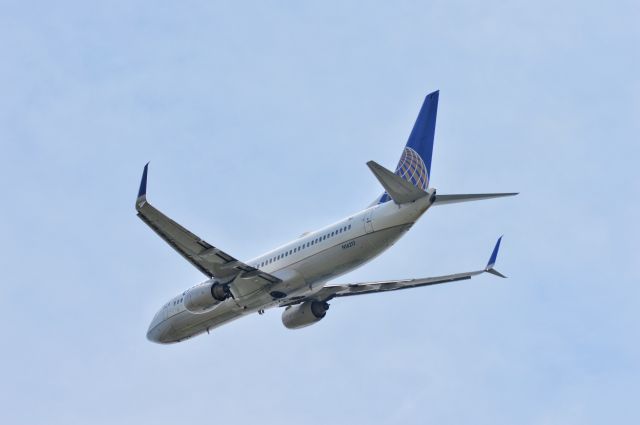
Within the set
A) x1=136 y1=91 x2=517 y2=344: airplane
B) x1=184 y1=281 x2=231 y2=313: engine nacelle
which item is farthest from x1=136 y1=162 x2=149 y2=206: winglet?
x1=184 y1=281 x2=231 y2=313: engine nacelle

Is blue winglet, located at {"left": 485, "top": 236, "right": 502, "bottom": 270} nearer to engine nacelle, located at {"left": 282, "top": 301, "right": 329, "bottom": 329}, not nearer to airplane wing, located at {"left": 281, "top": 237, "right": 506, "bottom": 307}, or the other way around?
airplane wing, located at {"left": 281, "top": 237, "right": 506, "bottom": 307}

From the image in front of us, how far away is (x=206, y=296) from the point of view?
55.2 metres

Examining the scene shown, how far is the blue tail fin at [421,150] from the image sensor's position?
54.8 metres

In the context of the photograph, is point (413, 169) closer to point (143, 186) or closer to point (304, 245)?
point (304, 245)

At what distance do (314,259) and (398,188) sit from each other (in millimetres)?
6026

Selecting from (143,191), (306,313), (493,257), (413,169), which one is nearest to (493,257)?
(493,257)

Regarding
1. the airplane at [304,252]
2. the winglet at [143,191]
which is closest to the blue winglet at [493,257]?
the airplane at [304,252]

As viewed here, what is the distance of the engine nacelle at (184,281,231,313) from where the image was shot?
55.1 metres

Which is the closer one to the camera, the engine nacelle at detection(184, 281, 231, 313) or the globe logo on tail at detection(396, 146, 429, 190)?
the globe logo on tail at detection(396, 146, 429, 190)

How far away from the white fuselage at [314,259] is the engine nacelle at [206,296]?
1.73 meters

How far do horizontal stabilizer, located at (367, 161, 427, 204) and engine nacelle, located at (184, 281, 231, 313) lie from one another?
9346mm

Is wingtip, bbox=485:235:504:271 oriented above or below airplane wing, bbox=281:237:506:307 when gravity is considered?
below

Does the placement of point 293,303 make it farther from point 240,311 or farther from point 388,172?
point 388,172

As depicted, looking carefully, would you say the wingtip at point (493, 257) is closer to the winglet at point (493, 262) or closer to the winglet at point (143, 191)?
the winglet at point (493, 262)
